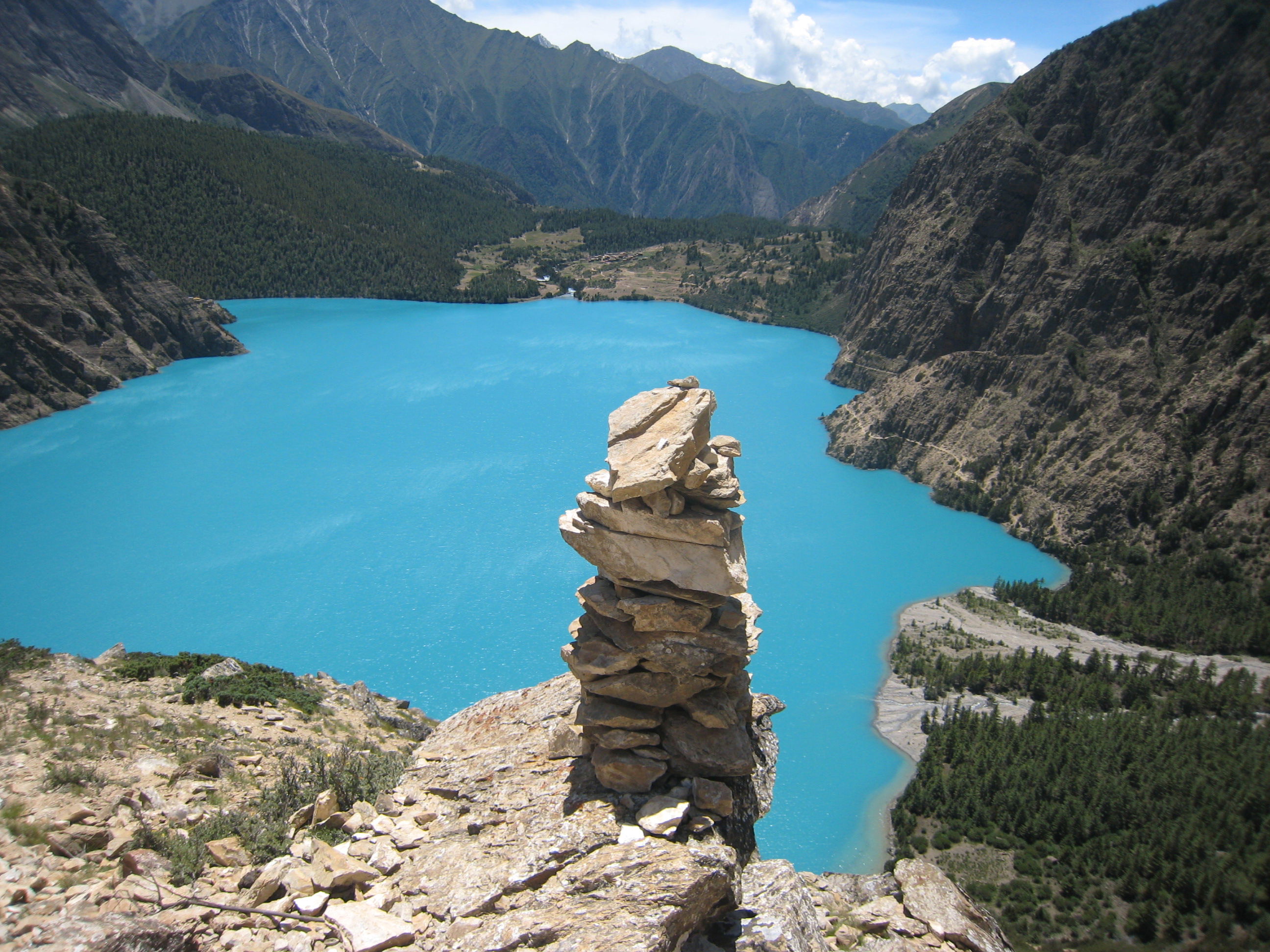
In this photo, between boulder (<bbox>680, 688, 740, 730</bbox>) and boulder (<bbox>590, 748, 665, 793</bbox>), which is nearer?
boulder (<bbox>590, 748, 665, 793</bbox>)

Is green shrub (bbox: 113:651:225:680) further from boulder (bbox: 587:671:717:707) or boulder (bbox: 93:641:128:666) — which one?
boulder (bbox: 587:671:717:707)

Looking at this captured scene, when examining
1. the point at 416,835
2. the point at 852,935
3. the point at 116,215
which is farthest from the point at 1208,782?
the point at 116,215

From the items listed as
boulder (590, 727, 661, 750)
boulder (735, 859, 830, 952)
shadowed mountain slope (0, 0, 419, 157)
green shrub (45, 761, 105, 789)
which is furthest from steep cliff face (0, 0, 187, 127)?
boulder (735, 859, 830, 952)

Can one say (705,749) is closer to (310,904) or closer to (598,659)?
(598,659)

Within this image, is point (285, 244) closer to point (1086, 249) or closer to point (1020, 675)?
point (1086, 249)

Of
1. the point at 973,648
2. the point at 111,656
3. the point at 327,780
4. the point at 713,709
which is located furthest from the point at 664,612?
the point at 973,648

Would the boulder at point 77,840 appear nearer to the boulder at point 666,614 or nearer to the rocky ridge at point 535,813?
the rocky ridge at point 535,813
